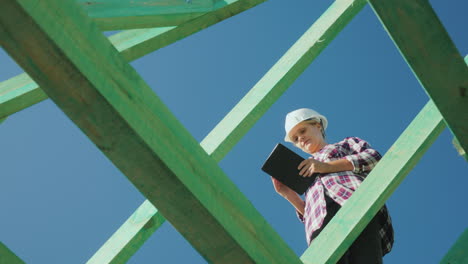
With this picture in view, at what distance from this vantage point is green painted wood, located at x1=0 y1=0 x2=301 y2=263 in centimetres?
118

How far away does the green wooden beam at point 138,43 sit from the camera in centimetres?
218

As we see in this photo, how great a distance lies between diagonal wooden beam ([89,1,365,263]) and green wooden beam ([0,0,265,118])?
0.62 meters

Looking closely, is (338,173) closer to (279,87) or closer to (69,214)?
(279,87)

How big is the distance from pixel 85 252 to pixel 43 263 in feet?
2.23

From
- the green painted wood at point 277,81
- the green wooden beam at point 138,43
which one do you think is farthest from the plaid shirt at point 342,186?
the green wooden beam at point 138,43

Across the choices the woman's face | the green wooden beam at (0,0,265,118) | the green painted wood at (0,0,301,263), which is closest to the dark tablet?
the woman's face

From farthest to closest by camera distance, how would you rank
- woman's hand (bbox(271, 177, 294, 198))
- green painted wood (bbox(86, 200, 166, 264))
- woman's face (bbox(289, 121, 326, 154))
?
woman's face (bbox(289, 121, 326, 154)) < woman's hand (bbox(271, 177, 294, 198)) < green painted wood (bbox(86, 200, 166, 264))

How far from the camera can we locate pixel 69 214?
33.1 ft

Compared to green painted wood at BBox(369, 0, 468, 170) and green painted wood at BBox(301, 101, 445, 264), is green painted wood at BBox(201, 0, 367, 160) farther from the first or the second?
green painted wood at BBox(369, 0, 468, 170)

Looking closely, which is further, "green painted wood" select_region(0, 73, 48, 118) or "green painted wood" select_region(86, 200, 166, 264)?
"green painted wood" select_region(86, 200, 166, 264)

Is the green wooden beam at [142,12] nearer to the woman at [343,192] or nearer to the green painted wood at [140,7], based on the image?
the green painted wood at [140,7]

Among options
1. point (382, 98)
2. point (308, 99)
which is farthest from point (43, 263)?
point (382, 98)

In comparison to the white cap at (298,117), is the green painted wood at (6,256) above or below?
below

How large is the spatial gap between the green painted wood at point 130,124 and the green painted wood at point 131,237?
1.26 metres
